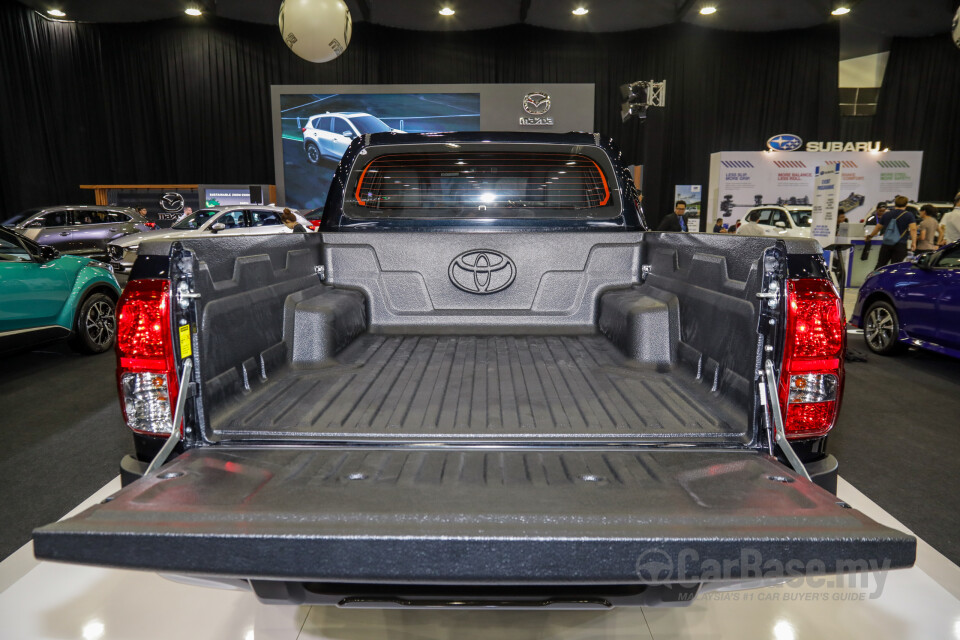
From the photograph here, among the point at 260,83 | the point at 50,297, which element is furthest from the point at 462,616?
the point at 260,83

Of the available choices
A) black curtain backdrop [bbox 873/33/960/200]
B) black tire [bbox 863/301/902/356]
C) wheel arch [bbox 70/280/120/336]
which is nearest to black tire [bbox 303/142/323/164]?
wheel arch [bbox 70/280/120/336]

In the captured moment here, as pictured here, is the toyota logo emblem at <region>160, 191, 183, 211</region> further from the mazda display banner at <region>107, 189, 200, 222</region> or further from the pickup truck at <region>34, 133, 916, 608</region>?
the pickup truck at <region>34, 133, 916, 608</region>

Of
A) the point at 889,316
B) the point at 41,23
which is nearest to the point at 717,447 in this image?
the point at 889,316

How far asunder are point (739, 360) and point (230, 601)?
6.81 ft

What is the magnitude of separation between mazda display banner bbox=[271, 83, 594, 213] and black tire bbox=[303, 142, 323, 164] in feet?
0.09

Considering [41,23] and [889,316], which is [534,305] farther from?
[41,23]

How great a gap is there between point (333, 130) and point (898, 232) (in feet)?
42.8

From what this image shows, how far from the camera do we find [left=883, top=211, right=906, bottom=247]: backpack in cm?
962

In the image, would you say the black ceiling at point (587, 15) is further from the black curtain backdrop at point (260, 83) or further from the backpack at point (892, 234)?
the backpack at point (892, 234)

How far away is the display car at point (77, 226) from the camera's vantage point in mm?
11680

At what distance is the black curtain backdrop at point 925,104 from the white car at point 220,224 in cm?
1921

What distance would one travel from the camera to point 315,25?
28.4 ft

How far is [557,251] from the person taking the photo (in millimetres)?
2908

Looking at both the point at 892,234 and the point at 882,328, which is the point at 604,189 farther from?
the point at 892,234
